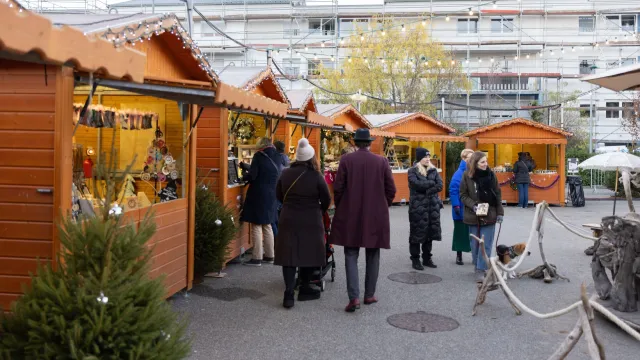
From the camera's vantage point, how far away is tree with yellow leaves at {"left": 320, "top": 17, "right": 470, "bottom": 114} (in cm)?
3284

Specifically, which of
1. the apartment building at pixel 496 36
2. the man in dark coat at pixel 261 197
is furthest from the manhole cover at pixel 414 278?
the apartment building at pixel 496 36

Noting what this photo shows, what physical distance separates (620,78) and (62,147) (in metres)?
5.69

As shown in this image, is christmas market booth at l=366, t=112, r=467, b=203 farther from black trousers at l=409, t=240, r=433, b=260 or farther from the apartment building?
the apartment building

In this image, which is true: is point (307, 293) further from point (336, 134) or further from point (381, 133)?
point (336, 134)

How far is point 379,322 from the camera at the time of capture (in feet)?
20.3

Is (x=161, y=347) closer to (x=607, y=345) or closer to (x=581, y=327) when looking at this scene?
(x=581, y=327)

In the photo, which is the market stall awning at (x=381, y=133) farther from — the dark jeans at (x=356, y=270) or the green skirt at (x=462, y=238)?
the dark jeans at (x=356, y=270)

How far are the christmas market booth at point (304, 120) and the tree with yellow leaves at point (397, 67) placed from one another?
673 inches

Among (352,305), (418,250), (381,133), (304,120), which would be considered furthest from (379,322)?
(381,133)

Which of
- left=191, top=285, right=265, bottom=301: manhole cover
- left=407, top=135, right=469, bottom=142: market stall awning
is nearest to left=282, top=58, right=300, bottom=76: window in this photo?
left=407, top=135, right=469, bottom=142: market stall awning

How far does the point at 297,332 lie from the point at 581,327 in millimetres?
2781

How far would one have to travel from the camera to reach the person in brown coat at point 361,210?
6543 millimetres

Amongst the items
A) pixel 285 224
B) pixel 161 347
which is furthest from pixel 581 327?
pixel 285 224

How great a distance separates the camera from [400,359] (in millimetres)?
5086
